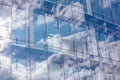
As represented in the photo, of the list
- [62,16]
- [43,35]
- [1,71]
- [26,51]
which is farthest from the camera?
[62,16]

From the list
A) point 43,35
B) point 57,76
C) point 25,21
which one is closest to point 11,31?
point 25,21

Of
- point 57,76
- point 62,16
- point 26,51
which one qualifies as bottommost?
point 57,76

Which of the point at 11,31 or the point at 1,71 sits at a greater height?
the point at 11,31

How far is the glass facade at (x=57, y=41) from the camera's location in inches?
701

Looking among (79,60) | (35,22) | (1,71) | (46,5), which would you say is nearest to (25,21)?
(35,22)

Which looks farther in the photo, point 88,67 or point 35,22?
point 88,67

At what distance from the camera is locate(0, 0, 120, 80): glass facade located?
58.4 feet

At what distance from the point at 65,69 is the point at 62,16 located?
4105 mm

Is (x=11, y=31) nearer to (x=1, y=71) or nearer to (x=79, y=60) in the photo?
(x=1, y=71)

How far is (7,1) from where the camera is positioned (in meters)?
18.2

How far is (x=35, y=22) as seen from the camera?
19.3 metres

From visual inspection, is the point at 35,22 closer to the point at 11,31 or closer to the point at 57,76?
the point at 11,31

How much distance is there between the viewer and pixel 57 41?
64.5 feet

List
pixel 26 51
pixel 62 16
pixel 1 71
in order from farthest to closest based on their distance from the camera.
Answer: pixel 62 16, pixel 26 51, pixel 1 71
